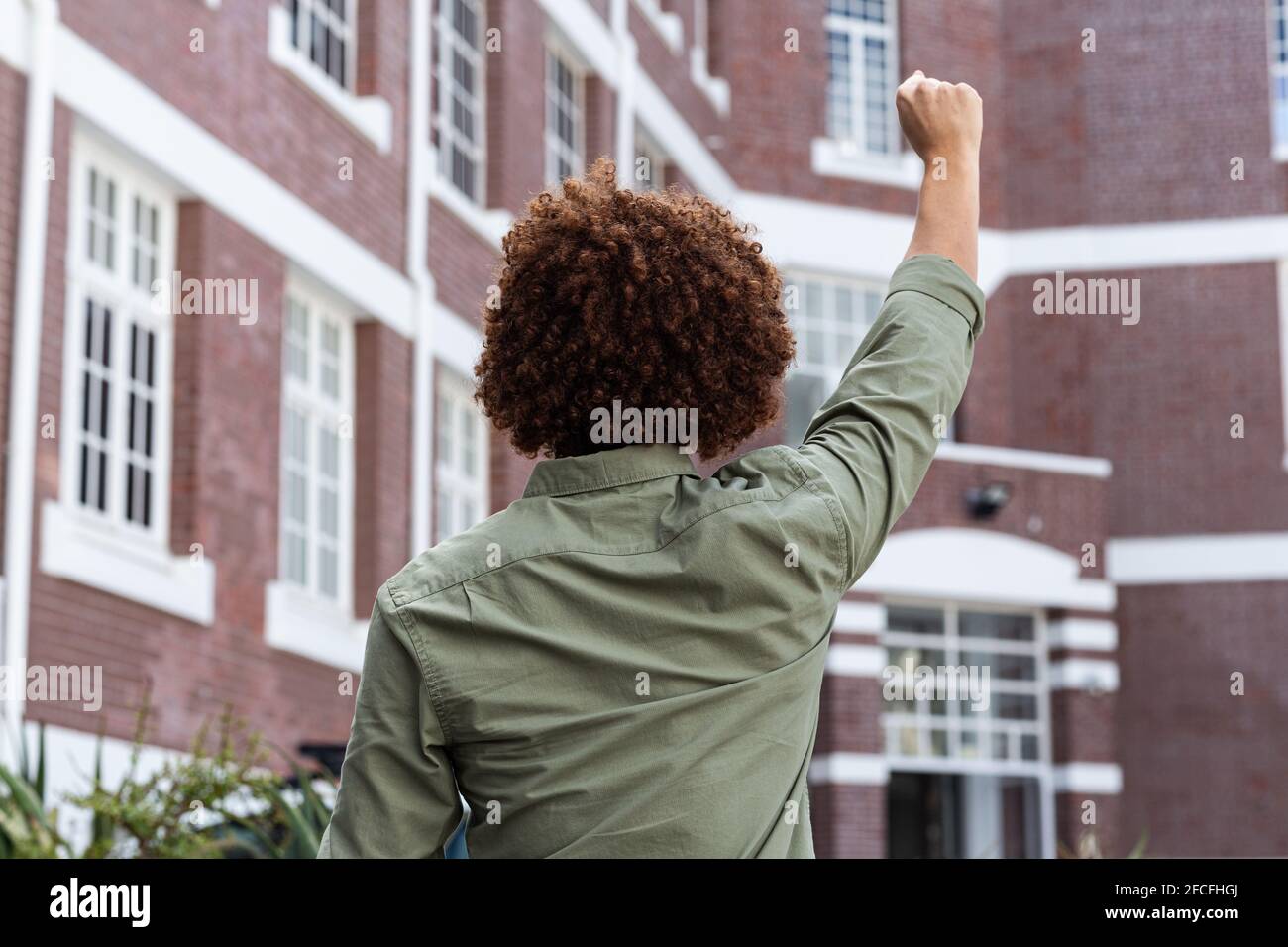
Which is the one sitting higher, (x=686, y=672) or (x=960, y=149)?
(x=960, y=149)

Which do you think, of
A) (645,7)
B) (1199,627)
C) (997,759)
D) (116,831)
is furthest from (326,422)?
(1199,627)

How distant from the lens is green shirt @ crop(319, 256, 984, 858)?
2.08 meters

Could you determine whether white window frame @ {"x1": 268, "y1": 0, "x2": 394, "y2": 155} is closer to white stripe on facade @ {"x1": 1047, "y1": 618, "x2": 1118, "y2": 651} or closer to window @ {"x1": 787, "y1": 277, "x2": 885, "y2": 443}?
window @ {"x1": 787, "y1": 277, "x2": 885, "y2": 443}

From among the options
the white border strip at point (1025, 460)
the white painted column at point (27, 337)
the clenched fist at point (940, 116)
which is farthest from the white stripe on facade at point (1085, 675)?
the clenched fist at point (940, 116)

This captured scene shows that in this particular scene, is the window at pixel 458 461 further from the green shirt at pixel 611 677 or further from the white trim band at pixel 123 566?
the green shirt at pixel 611 677

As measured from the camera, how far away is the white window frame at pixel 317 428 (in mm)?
15297

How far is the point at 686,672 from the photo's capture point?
211cm

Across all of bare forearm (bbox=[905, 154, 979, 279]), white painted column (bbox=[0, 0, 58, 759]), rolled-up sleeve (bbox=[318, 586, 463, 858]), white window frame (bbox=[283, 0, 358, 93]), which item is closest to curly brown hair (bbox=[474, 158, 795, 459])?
bare forearm (bbox=[905, 154, 979, 279])

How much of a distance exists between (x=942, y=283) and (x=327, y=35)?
14.5 meters

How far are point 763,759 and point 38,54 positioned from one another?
1071cm

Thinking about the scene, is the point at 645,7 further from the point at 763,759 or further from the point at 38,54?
the point at 763,759

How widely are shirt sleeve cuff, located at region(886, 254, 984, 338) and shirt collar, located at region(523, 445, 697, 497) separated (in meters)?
0.35

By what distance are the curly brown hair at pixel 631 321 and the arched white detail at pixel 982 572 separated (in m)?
21.5
